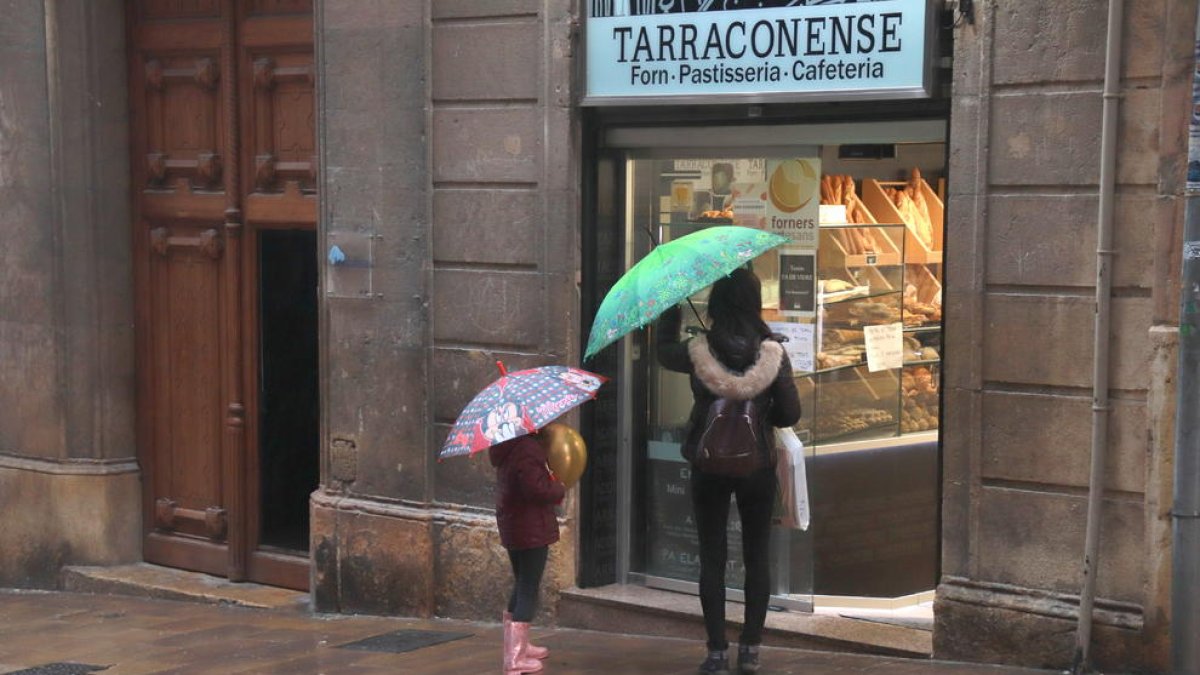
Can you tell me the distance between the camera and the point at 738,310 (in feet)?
22.3

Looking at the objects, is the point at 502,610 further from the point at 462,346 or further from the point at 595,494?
the point at 462,346

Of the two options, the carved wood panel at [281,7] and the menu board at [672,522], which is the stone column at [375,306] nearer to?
the carved wood panel at [281,7]

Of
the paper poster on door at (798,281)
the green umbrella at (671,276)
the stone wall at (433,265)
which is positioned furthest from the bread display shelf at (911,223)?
the green umbrella at (671,276)

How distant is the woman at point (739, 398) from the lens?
6715 mm

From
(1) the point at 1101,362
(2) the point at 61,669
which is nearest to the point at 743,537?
(1) the point at 1101,362

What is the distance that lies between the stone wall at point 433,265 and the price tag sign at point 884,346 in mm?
1433

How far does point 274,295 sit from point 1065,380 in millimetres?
4981

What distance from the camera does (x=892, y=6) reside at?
7199 mm

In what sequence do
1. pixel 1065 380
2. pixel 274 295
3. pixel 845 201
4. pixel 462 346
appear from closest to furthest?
1. pixel 1065 380
2. pixel 845 201
3. pixel 462 346
4. pixel 274 295

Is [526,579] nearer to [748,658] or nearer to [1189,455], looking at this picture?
[748,658]

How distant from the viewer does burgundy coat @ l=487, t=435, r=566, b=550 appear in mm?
6832

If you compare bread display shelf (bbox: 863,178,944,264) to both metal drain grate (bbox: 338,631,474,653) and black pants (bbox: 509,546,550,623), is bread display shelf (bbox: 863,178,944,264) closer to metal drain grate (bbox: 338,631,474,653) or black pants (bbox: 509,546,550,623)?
black pants (bbox: 509,546,550,623)

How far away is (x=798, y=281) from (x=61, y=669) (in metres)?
3.98

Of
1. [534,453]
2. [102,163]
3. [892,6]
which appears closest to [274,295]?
[102,163]
